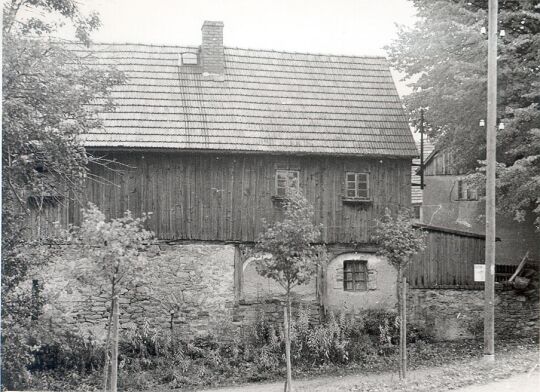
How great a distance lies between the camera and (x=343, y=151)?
20125 millimetres

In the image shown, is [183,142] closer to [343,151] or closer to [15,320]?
[343,151]

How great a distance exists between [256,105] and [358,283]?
6.56 meters

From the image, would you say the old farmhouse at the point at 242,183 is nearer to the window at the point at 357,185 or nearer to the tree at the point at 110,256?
the window at the point at 357,185

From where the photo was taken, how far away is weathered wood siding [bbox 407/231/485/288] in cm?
2112

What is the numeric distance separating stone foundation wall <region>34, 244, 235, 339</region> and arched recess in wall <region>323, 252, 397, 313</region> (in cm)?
324

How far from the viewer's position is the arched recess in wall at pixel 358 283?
67.2 ft

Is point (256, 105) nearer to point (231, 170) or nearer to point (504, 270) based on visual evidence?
point (231, 170)

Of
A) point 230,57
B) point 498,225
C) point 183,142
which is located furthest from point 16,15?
point 498,225

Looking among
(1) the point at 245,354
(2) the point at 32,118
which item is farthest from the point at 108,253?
(1) the point at 245,354

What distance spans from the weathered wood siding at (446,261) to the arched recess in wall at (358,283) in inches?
37.2

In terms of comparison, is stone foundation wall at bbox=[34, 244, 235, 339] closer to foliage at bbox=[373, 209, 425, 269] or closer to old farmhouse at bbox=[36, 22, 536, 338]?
old farmhouse at bbox=[36, 22, 536, 338]

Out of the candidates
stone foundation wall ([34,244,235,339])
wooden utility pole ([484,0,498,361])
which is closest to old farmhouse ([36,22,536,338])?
stone foundation wall ([34,244,235,339])

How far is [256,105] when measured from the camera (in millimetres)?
20969

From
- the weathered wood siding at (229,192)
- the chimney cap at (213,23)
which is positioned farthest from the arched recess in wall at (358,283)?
the chimney cap at (213,23)
